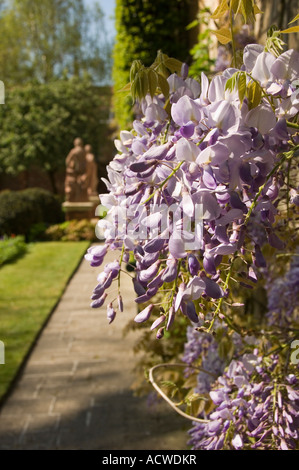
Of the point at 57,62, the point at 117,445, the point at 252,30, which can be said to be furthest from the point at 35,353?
the point at 57,62

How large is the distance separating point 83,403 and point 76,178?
1049cm

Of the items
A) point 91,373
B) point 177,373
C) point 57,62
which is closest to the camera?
point 177,373

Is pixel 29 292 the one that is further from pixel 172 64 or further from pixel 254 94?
pixel 254 94

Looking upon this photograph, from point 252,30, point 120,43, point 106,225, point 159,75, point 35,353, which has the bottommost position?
point 35,353

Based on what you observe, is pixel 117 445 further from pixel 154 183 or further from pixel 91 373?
pixel 154 183

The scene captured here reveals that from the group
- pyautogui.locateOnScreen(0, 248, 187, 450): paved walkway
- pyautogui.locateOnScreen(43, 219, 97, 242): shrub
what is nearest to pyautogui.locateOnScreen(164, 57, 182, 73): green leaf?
pyautogui.locateOnScreen(0, 248, 187, 450): paved walkway

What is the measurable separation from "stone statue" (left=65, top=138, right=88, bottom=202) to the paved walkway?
821 centimetres

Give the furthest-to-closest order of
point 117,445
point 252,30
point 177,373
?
point 252,30 → point 117,445 → point 177,373

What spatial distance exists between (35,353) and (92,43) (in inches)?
1010

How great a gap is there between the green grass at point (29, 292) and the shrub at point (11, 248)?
190 mm

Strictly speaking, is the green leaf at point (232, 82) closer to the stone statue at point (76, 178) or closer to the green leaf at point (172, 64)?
the green leaf at point (172, 64)

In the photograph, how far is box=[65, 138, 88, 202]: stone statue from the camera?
13.6m

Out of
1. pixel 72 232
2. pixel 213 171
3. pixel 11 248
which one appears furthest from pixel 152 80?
pixel 72 232
